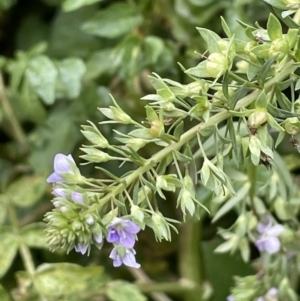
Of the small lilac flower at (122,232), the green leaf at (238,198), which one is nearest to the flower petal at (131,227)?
the small lilac flower at (122,232)

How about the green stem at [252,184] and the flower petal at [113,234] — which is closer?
the flower petal at [113,234]

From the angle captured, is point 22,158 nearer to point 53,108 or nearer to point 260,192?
point 53,108

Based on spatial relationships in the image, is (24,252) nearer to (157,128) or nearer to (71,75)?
(71,75)

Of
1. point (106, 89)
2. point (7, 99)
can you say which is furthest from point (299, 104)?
point (7, 99)

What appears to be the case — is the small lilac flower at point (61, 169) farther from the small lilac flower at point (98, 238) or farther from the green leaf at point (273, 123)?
the green leaf at point (273, 123)

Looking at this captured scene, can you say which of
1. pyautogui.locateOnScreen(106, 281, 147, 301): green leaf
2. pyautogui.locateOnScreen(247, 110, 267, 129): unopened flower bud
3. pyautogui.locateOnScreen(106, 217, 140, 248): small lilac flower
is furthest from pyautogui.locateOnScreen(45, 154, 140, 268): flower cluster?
pyautogui.locateOnScreen(106, 281, 147, 301): green leaf

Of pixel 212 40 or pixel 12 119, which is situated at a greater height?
pixel 212 40

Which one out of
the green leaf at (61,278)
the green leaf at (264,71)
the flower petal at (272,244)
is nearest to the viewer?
the green leaf at (264,71)

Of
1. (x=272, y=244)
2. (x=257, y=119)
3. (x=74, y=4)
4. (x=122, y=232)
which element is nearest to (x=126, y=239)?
(x=122, y=232)
